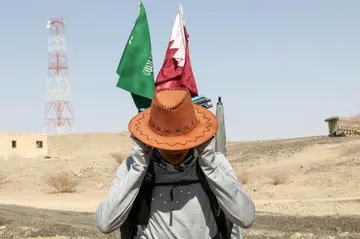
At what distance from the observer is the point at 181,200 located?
2.92 metres

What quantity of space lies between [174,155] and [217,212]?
37cm

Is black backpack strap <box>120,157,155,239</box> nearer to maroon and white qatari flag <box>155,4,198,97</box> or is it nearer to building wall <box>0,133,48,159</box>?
maroon and white qatari flag <box>155,4,198,97</box>

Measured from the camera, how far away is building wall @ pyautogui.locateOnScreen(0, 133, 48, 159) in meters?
40.1

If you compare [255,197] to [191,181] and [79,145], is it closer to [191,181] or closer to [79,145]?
[191,181]

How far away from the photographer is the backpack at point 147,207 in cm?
294

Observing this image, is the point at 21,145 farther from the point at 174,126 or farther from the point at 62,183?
the point at 174,126

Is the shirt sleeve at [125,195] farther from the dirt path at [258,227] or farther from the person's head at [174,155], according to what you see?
the dirt path at [258,227]

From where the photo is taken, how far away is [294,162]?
29.5 metres

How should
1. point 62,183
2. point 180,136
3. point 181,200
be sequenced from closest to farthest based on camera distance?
point 180,136 → point 181,200 → point 62,183

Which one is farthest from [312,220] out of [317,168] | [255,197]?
[317,168]

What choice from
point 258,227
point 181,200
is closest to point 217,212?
point 181,200

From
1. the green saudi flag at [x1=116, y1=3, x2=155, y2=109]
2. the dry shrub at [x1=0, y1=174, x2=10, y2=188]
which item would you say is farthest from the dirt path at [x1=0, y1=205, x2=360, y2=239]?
the dry shrub at [x1=0, y1=174, x2=10, y2=188]

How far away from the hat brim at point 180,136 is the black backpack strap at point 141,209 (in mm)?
216

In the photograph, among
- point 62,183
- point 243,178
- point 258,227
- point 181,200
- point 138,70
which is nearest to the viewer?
point 181,200
